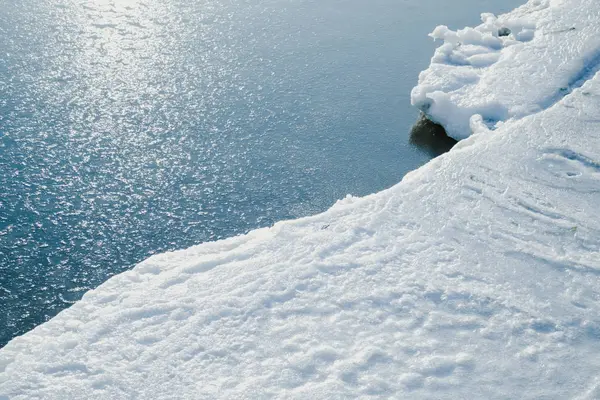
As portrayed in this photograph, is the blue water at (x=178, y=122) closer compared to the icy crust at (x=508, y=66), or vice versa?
the blue water at (x=178, y=122)

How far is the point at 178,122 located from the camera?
20.7 ft

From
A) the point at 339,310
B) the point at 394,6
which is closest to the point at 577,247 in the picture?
the point at 339,310

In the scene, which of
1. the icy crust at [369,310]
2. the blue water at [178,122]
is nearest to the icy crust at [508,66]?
the blue water at [178,122]

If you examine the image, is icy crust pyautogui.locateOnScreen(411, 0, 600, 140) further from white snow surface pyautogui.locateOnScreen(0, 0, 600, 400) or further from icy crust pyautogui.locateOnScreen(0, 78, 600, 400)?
icy crust pyautogui.locateOnScreen(0, 78, 600, 400)

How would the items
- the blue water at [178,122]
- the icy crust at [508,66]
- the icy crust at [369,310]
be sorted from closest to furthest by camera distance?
the icy crust at [369,310] → the blue water at [178,122] → the icy crust at [508,66]

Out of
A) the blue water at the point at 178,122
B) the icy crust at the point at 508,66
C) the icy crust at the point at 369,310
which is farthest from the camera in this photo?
the icy crust at the point at 508,66

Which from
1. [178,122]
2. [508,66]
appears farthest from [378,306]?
[508,66]

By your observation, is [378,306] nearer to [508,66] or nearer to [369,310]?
[369,310]

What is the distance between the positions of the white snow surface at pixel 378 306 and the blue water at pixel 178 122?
1.67ft

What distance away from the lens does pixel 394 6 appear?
8883 mm

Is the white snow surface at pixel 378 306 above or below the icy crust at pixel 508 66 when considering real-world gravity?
below

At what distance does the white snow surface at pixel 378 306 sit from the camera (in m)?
3.66

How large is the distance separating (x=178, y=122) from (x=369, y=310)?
121 inches

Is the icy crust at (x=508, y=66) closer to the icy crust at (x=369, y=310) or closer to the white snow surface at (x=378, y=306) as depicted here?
the white snow surface at (x=378, y=306)
